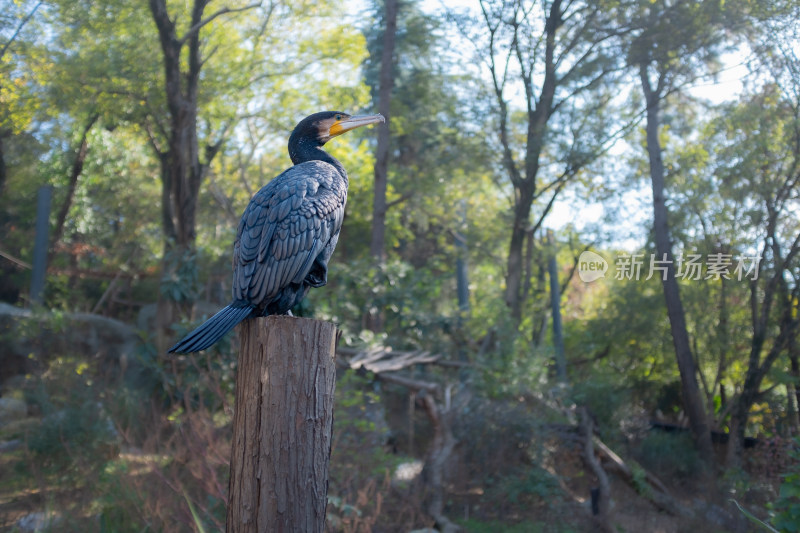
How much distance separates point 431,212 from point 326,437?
39.5 ft

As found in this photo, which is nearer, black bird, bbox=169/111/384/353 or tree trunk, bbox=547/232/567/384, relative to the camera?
black bird, bbox=169/111/384/353

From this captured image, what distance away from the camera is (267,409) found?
2.66 metres

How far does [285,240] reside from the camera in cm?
310

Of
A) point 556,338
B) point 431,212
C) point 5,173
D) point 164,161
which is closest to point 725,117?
point 556,338

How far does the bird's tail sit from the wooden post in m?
0.12

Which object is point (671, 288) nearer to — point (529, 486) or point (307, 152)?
point (529, 486)

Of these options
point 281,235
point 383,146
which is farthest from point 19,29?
point 281,235

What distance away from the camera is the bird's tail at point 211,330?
2514mm

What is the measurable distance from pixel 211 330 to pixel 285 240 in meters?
0.62

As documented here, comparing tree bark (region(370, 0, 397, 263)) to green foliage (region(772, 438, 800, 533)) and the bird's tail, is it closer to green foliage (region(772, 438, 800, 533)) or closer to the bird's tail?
green foliage (region(772, 438, 800, 533))

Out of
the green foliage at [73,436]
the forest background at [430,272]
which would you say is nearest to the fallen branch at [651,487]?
the forest background at [430,272]

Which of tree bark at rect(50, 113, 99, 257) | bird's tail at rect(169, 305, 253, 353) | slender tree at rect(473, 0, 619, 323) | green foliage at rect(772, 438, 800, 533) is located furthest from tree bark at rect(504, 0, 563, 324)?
bird's tail at rect(169, 305, 253, 353)

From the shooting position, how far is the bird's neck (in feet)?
12.1

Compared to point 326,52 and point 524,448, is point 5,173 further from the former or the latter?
point 524,448
